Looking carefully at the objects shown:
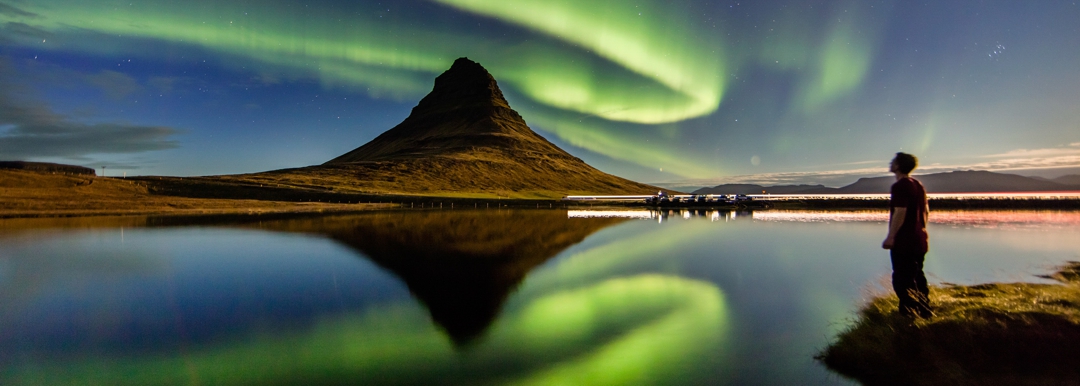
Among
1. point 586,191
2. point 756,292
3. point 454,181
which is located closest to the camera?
point 756,292

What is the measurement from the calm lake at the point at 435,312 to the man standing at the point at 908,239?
4.81 ft

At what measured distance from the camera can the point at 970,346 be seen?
6238 millimetres

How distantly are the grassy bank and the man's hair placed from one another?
7.61 ft

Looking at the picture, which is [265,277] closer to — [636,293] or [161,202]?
[636,293]

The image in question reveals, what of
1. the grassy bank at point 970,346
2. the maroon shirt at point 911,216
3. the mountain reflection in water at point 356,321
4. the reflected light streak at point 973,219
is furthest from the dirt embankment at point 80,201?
the maroon shirt at point 911,216

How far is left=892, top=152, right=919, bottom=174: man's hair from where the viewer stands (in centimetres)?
737

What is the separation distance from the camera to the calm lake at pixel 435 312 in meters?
6.80

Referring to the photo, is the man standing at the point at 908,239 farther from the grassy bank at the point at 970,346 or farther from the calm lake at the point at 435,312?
the calm lake at the point at 435,312

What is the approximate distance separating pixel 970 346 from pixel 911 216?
6.25 ft

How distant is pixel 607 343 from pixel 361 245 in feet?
58.2

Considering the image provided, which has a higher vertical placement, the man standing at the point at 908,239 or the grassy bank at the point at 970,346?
the man standing at the point at 908,239

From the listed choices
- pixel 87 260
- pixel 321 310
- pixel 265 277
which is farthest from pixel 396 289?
pixel 87 260

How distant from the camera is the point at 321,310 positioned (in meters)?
10.4

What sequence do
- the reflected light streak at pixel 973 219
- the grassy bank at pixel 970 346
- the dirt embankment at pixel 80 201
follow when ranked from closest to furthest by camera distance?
the grassy bank at pixel 970 346, the reflected light streak at pixel 973 219, the dirt embankment at pixel 80 201
